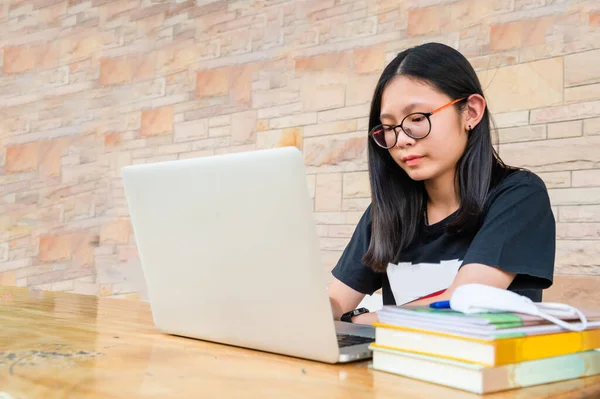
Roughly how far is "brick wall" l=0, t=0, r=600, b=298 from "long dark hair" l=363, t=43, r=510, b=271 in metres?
0.91

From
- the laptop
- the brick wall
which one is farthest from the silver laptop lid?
the brick wall

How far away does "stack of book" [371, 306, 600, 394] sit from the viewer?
28.7 inches

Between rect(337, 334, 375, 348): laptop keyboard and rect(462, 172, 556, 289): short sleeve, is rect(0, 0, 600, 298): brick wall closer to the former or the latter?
rect(462, 172, 556, 289): short sleeve

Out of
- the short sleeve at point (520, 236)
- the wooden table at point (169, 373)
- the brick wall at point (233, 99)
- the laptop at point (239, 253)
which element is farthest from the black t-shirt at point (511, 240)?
the brick wall at point (233, 99)

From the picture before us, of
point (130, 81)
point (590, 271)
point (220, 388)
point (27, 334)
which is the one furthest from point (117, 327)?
point (130, 81)

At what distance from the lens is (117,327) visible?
123 cm

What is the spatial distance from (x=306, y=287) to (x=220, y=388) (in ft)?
0.59

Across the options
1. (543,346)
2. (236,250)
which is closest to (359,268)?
(236,250)

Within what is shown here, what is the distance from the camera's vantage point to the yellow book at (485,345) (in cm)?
73

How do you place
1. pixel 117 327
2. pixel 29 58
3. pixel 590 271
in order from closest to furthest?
1. pixel 117 327
2. pixel 590 271
3. pixel 29 58

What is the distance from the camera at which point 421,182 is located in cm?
156

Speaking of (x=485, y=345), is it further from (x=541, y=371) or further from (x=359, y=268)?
(x=359, y=268)

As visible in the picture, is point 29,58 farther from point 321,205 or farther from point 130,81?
point 321,205

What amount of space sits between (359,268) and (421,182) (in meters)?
→ 0.26
